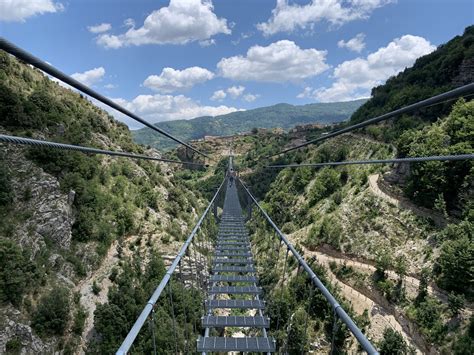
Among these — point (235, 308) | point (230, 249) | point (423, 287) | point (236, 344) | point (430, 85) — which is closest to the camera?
point (236, 344)

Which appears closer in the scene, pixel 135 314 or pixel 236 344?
pixel 236 344

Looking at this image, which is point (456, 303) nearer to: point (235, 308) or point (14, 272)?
point (235, 308)

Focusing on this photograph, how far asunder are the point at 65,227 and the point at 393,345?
17839mm

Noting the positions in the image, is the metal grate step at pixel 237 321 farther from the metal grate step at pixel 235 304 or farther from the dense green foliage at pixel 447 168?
the dense green foliage at pixel 447 168

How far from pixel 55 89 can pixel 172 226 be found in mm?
14990

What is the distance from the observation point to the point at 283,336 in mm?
19266

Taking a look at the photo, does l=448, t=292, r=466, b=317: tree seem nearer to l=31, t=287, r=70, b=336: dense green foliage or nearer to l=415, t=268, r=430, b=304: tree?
l=415, t=268, r=430, b=304: tree

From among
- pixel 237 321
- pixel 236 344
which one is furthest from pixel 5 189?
pixel 236 344

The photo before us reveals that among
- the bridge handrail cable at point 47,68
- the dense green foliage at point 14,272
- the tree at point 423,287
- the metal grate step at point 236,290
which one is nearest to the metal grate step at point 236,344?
the metal grate step at point 236,290

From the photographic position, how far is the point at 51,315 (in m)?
13.6

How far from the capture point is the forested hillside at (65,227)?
1368 cm

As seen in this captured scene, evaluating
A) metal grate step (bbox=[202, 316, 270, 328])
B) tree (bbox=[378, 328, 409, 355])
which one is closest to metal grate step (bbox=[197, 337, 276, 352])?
metal grate step (bbox=[202, 316, 270, 328])

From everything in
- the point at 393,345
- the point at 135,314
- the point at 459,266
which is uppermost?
the point at 459,266

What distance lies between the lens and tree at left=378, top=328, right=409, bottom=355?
1559 centimetres
